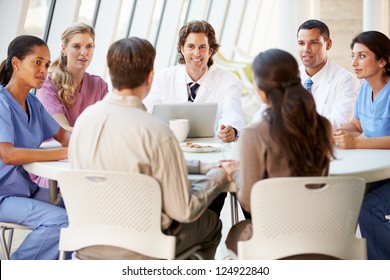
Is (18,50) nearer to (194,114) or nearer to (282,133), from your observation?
(194,114)

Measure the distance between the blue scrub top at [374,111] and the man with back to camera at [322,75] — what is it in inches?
14.0

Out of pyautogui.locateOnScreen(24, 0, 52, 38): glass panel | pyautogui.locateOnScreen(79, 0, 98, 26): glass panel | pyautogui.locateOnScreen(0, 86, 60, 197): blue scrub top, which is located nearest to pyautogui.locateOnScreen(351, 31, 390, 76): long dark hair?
pyautogui.locateOnScreen(0, 86, 60, 197): blue scrub top

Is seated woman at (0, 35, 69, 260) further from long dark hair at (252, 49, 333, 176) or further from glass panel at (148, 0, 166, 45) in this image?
glass panel at (148, 0, 166, 45)

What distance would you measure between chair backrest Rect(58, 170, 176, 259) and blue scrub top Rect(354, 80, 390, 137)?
1341 millimetres

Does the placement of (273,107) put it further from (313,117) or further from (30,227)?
(30,227)

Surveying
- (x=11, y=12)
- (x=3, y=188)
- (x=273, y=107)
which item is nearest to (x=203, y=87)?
(x=3, y=188)

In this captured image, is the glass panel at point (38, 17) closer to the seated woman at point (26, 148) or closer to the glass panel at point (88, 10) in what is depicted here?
the glass panel at point (88, 10)

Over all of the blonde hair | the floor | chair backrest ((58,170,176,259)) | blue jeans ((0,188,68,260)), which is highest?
the blonde hair

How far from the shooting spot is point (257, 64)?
6.20ft

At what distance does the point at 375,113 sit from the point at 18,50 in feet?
5.25

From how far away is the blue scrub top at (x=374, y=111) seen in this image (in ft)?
9.01

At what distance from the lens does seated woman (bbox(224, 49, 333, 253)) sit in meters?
1.83
